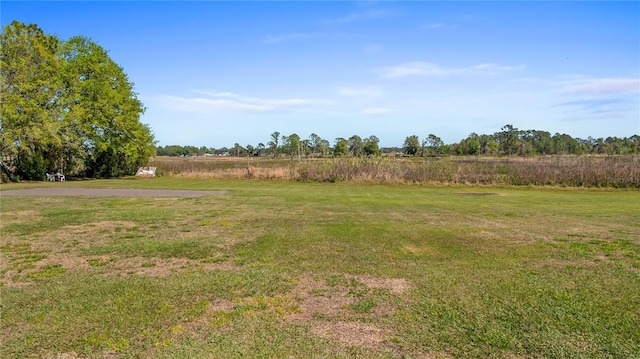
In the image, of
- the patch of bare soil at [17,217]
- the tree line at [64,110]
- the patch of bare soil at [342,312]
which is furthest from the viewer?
the tree line at [64,110]

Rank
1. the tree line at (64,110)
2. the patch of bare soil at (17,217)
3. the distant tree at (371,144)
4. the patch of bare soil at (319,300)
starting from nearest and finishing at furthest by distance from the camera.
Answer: the patch of bare soil at (319,300), the patch of bare soil at (17,217), the tree line at (64,110), the distant tree at (371,144)

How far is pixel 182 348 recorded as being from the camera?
350 centimetres

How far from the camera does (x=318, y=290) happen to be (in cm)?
493

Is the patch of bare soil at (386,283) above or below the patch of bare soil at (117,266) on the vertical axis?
below

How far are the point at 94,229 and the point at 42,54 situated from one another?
77.7ft

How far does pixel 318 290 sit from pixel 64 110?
27973 millimetres

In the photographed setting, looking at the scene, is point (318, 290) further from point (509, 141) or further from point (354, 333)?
point (509, 141)

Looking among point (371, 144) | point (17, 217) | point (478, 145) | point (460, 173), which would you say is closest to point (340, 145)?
point (371, 144)

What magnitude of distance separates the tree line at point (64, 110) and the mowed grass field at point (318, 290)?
1856 centimetres

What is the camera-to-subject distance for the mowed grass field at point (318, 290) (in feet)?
11.8

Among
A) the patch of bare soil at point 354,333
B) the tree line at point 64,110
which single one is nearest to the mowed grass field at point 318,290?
the patch of bare soil at point 354,333

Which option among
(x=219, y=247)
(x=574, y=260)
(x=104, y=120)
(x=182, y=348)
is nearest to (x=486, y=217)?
(x=574, y=260)

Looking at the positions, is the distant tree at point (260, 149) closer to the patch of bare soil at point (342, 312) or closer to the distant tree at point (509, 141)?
the distant tree at point (509, 141)

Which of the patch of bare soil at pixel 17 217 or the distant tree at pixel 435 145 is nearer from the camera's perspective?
the patch of bare soil at pixel 17 217
